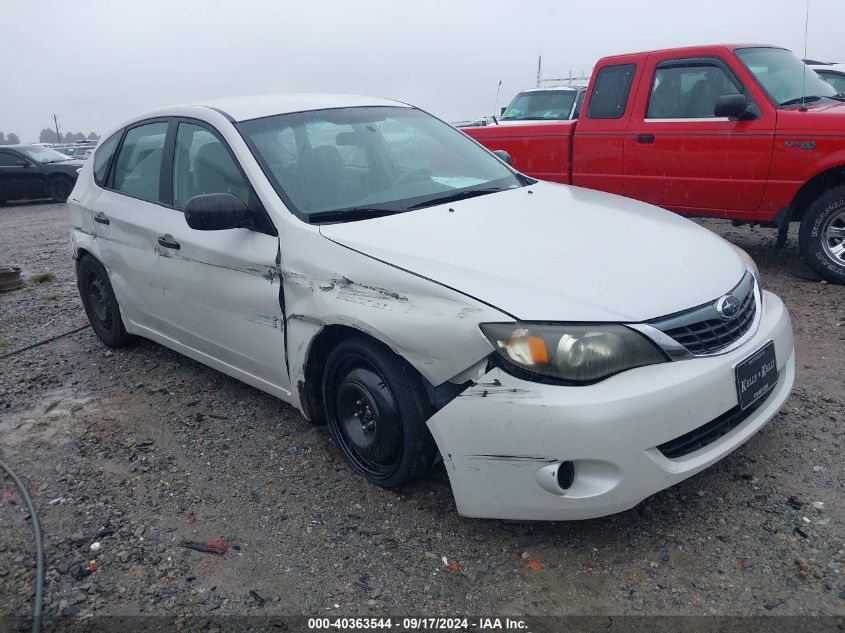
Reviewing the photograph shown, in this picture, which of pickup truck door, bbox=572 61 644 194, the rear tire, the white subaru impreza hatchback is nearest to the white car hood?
the white subaru impreza hatchback

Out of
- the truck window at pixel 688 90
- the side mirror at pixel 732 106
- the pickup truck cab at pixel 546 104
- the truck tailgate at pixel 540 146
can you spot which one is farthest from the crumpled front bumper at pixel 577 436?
the pickup truck cab at pixel 546 104

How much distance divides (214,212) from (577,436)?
186cm

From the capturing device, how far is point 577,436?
2.40 metres

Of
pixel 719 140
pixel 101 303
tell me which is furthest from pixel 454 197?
pixel 719 140

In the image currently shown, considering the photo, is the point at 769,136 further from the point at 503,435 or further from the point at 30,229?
the point at 30,229

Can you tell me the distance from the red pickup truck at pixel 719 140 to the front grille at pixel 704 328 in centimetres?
339

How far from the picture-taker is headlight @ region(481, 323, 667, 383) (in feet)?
8.12

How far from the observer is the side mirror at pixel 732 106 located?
5723 mm

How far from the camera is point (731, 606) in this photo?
7.79 feet

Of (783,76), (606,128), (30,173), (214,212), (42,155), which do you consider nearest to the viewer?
(214,212)

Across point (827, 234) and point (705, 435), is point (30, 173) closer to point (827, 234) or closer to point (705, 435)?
point (827, 234)

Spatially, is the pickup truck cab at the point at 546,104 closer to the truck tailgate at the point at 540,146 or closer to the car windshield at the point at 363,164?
the truck tailgate at the point at 540,146

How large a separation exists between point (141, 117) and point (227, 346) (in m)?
1.79

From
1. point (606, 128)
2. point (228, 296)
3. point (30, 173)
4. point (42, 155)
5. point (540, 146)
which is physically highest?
point (606, 128)
